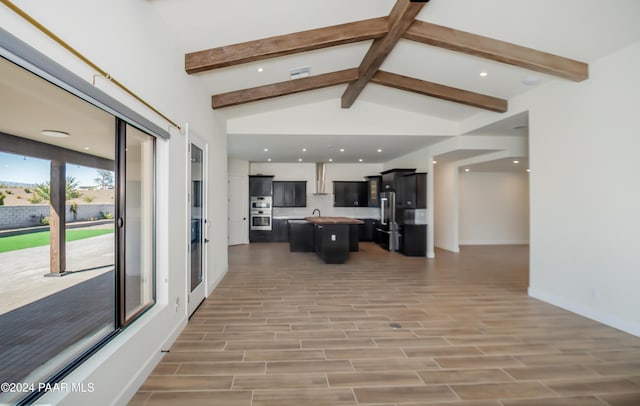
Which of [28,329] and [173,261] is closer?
[28,329]

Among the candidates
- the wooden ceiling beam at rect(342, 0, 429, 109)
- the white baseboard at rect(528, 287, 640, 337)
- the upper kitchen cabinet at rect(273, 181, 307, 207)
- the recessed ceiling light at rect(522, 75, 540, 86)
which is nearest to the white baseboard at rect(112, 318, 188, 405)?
the wooden ceiling beam at rect(342, 0, 429, 109)

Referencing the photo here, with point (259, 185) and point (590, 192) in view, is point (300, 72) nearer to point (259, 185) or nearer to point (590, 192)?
point (590, 192)

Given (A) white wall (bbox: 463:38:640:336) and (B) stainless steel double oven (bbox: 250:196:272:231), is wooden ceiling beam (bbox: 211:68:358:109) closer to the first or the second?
(A) white wall (bbox: 463:38:640:336)

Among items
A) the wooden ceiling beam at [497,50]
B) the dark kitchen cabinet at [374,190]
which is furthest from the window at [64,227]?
the dark kitchen cabinet at [374,190]

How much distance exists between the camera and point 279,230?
9656 millimetres

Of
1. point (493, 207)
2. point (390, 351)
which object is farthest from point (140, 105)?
point (493, 207)

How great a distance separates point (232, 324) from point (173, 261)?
3.24 ft

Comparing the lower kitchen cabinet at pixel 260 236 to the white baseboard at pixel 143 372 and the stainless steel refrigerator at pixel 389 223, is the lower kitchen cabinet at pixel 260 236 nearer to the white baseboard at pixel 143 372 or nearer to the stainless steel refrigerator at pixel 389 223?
the stainless steel refrigerator at pixel 389 223

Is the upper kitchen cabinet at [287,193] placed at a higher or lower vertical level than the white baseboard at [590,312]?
higher

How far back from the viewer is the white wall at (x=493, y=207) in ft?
30.8

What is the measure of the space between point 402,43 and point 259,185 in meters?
6.64

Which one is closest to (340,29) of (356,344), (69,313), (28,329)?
(356,344)

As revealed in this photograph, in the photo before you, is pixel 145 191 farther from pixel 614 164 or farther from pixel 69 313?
pixel 614 164

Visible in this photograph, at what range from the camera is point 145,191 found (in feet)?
8.57
